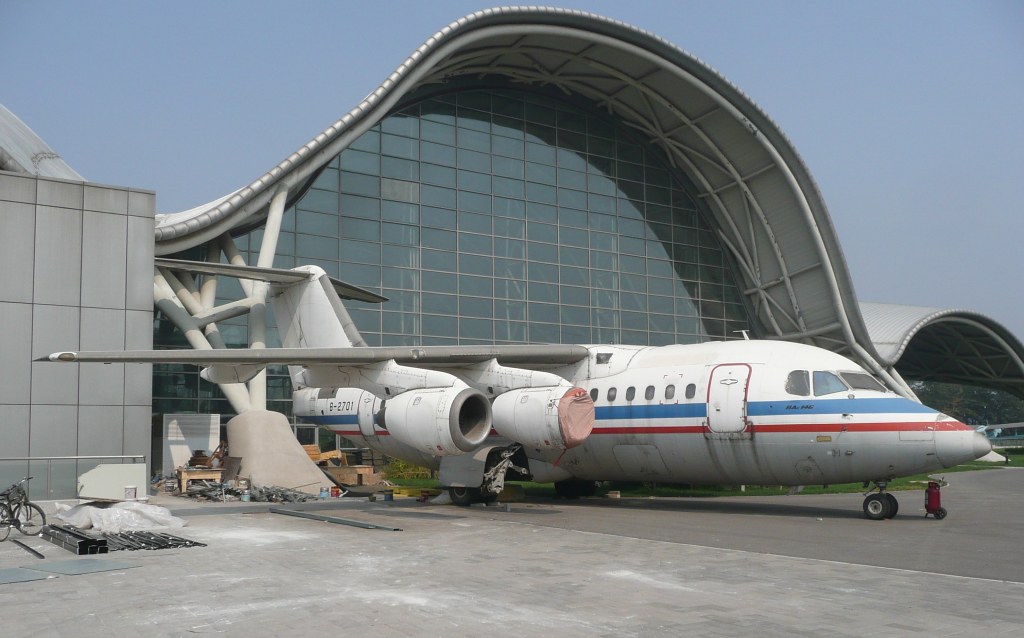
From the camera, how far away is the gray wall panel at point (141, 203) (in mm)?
22703

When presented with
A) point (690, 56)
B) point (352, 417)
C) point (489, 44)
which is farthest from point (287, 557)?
point (690, 56)

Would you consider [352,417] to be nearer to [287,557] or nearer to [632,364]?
[632,364]

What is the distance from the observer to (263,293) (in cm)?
2839

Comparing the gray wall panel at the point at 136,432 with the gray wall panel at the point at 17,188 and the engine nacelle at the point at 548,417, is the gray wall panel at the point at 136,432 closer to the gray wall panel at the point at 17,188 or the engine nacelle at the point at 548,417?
the gray wall panel at the point at 17,188

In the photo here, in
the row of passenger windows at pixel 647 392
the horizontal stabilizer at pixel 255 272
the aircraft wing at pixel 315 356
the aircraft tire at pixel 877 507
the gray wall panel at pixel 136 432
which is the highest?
the horizontal stabilizer at pixel 255 272

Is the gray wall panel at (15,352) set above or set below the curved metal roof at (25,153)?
below

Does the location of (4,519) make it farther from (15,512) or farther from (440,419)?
(440,419)

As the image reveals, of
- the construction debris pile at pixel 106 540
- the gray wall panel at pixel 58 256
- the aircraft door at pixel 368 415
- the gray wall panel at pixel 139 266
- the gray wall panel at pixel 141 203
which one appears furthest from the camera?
the gray wall panel at pixel 141 203

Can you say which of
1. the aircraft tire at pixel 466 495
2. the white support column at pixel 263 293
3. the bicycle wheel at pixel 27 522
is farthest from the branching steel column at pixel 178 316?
the bicycle wheel at pixel 27 522

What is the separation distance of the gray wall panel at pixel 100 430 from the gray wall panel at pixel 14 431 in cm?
118

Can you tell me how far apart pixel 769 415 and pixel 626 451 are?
11.6ft

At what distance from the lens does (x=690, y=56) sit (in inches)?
1375

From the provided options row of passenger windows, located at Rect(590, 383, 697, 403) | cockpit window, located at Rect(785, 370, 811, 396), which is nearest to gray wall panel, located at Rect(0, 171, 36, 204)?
row of passenger windows, located at Rect(590, 383, 697, 403)

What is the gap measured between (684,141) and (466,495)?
24896mm
